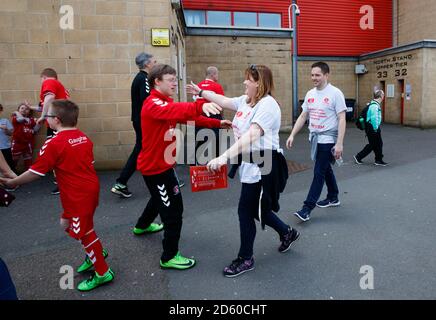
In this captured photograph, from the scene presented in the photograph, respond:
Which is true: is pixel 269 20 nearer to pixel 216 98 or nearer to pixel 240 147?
pixel 216 98

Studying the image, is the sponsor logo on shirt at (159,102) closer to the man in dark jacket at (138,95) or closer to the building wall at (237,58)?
the man in dark jacket at (138,95)

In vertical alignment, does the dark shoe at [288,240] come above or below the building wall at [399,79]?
below

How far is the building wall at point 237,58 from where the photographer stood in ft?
45.3

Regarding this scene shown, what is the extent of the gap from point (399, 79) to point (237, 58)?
801 centimetres

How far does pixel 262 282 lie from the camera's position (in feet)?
10.3

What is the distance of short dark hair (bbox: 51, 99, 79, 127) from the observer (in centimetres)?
294

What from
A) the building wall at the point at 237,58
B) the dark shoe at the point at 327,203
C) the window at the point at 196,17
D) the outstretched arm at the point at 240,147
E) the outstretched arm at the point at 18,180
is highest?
the window at the point at 196,17

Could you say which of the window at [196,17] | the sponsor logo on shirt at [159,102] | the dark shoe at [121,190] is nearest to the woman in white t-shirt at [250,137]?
the sponsor logo on shirt at [159,102]

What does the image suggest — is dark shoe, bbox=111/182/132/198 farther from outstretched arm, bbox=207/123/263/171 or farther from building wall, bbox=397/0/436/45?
building wall, bbox=397/0/436/45

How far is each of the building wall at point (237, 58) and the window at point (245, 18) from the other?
462 centimetres

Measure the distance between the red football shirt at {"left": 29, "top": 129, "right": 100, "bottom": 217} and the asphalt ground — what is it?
73 cm

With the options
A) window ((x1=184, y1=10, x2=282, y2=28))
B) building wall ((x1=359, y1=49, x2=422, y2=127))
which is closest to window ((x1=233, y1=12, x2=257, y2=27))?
window ((x1=184, y1=10, x2=282, y2=28))

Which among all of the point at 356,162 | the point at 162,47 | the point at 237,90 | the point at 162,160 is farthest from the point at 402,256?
the point at 237,90

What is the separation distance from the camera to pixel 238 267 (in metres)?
3.29
